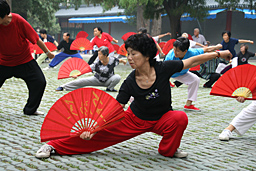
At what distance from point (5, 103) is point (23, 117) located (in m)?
1.38

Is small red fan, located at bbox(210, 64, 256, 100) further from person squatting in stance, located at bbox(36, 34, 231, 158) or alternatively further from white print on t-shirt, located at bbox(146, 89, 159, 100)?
white print on t-shirt, located at bbox(146, 89, 159, 100)

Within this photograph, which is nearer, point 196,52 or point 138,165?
point 138,165

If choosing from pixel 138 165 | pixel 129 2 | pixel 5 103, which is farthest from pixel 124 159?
pixel 129 2

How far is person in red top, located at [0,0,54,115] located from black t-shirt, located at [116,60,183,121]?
2111 mm

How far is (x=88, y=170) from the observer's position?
332 centimetres

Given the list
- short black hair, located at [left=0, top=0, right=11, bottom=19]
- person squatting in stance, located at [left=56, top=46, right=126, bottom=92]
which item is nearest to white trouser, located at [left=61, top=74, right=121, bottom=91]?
person squatting in stance, located at [left=56, top=46, right=126, bottom=92]

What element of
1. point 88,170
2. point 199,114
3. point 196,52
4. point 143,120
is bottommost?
point 199,114

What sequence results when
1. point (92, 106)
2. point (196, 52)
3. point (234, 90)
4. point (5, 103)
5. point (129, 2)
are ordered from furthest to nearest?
point (129, 2) < point (5, 103) < point (196, 52) < point (234, 90) < point (92, 106)

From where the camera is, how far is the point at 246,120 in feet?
14.9

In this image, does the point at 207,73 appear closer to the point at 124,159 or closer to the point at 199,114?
the point at 199,114

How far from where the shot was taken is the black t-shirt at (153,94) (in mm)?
3619

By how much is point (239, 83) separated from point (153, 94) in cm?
128

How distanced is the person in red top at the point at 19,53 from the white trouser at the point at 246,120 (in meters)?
2.93

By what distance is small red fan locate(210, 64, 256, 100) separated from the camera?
4.24m
